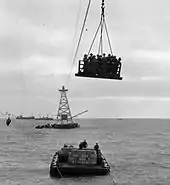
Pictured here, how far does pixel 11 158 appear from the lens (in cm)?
6225

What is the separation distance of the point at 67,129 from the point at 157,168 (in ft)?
413

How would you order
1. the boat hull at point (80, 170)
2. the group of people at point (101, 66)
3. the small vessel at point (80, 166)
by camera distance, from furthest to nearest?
the small vessel at point (80, 166)
the boat hull at point (80, 170)
the group of people at point (101, 66)

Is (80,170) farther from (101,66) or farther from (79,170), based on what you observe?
(101,66)

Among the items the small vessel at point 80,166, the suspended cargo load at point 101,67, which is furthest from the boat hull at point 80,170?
the suspended cargo load at point 101,67

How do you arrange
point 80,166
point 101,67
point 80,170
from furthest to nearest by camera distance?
point 80,166
point 80,170
point 101,67

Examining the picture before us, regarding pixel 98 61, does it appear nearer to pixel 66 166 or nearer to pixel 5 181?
pixel 66 166

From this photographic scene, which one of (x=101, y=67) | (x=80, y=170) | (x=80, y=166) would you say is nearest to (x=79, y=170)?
(x=80, y=170)

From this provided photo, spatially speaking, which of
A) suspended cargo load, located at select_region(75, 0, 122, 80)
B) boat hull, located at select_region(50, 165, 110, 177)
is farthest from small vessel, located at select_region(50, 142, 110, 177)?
suspended cargo load, located at select_region(75, 0, 122, 80)

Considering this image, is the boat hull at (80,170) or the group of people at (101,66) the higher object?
the group of people at (101,66)

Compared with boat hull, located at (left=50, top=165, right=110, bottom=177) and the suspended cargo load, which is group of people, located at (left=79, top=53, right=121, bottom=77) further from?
boat hull, located at (left=50, top=165, right=110, bottom=177)

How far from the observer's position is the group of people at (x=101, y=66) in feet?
69.6

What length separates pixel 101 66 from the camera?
70.2 ft

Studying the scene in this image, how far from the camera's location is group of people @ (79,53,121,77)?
835 inches

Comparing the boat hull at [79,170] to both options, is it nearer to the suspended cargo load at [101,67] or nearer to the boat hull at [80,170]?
the boat hull at [80,170]
